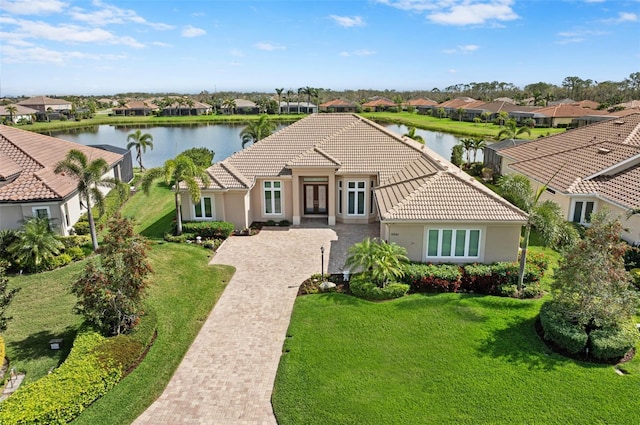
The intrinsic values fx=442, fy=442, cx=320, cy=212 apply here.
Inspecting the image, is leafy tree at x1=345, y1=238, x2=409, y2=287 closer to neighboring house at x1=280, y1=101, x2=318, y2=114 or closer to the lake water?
the lake water

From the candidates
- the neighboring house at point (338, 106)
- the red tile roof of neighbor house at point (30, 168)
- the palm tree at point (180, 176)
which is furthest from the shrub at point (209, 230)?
the neighboring house at point (338, 106)

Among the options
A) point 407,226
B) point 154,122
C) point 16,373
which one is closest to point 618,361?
point 407,226

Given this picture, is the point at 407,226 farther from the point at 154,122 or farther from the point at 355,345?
the point at 154,122

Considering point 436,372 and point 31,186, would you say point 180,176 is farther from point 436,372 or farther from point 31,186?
point 436,372

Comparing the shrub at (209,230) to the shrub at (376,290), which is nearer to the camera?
the shrub at (376,290)

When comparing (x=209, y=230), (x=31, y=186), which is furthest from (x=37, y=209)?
(x=209, y=230)

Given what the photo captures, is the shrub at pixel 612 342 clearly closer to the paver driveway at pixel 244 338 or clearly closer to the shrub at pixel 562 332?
the shrub at pixel 562 332

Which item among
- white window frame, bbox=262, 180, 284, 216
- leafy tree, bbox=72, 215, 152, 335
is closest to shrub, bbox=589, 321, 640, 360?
leafy tree, bbox=72, 215, 152, 335
